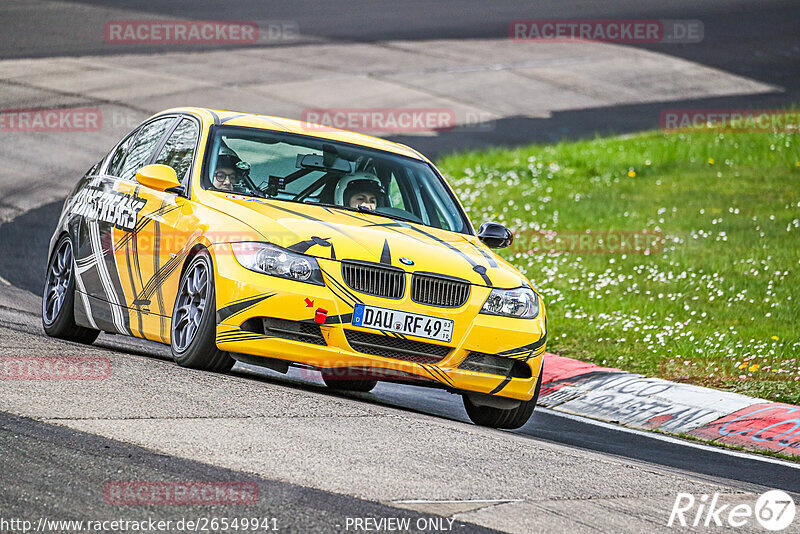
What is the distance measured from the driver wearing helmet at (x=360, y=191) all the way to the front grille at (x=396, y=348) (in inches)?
54.9

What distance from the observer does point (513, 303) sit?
25.7ft

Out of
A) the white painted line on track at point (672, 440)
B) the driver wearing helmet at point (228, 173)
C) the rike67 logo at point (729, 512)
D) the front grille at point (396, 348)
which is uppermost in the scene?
the driver wearing helmet at point (228, 173)

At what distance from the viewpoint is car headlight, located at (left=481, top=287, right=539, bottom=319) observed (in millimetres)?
7727

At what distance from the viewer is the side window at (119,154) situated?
9588 mm

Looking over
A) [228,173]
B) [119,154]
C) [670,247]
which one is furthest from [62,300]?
[670,247]

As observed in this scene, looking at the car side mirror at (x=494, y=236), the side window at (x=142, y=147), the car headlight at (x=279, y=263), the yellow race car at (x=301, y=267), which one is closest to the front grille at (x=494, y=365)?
the yellow race car at (x=301, y=267)

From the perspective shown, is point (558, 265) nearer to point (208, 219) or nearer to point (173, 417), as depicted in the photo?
point (208, 219)

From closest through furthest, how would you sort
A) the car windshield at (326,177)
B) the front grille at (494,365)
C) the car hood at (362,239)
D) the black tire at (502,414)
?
the car hood at (362,239) → the front grille at (494,365) → the black tire at (502,414) → the car windshield at (326,177)

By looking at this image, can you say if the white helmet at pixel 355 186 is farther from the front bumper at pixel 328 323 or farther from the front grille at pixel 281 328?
the front grille at pixel 281 328

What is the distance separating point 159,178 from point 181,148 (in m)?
0.68

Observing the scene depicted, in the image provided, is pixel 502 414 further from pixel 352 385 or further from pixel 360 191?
pixel 360 191

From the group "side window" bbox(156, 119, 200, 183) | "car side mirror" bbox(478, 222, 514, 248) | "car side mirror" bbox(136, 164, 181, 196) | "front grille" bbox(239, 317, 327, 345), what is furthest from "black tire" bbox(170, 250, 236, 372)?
"car side mirror" bbox(478, 222, 514, 248)

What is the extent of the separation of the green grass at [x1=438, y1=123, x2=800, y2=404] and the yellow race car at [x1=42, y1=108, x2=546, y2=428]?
3.20 meters

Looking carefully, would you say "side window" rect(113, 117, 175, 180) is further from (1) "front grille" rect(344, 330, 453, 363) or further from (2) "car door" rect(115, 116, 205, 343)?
(1) "front grille" rect(344, 330, 453, 363)
